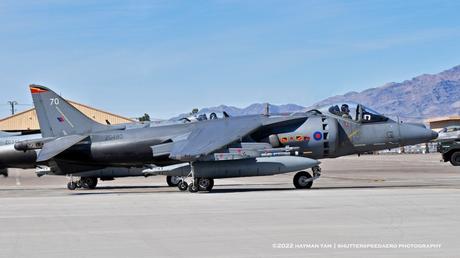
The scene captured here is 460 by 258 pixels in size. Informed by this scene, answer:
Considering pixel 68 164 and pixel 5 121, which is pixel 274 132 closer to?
pixel 68 164

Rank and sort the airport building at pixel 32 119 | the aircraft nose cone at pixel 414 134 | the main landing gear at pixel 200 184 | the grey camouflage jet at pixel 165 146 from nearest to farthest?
the grey camouflage jet at pixel 165 146, the main landing gear at pixel 200 184, the aircraft nose cone at pixel 414 134, the airport building at pixel 32 119

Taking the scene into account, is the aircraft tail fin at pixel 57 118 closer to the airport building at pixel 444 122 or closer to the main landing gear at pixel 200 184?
the main landing gear at pixel 200 184

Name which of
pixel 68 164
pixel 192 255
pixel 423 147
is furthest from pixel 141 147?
pixel 423 147

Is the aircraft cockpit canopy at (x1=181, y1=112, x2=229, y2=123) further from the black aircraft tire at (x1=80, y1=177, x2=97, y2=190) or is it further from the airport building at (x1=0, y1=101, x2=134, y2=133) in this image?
the airport building at (x1=0, y1=101, x2=134, y2=133)

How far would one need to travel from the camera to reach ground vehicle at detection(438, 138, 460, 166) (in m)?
40.4

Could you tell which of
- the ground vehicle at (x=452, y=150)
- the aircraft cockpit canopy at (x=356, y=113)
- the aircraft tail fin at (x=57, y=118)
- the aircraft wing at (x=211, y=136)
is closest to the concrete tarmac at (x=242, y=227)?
the aircraft wing at (x=211, y=136)

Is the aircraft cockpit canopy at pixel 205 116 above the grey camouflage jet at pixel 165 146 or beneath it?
above

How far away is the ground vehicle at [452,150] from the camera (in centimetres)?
4044

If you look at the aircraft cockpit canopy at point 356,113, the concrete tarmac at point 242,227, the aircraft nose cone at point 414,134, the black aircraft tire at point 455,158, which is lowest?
the concrete tarmac at point 242,227

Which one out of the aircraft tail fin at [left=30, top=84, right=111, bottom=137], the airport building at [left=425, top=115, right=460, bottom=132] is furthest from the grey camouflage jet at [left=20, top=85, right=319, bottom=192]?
the airport building at [left=425, top=115, right=460, bottom=132]

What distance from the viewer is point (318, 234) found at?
10.2 m

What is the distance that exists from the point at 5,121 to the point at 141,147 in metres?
52.8

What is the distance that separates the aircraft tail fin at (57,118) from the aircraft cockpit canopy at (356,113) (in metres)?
8.30

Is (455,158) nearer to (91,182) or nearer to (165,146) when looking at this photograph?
(91,182)
